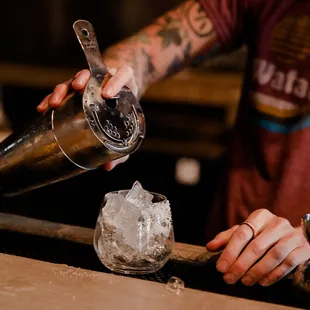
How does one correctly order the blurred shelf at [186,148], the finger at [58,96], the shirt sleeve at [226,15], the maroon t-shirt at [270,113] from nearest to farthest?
the finger at [58,96] → the maroon t-shirt at [270,113] → the shirt sleeve at [226,15] → the blurred shelf at [186,148]

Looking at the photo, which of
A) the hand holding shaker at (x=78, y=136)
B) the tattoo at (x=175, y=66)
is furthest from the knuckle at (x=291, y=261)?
the tattoo at (x=175, y=66)

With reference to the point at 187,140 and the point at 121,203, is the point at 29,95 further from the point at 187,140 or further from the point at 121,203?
the point at 121,203

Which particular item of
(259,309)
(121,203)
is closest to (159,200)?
(121,203)

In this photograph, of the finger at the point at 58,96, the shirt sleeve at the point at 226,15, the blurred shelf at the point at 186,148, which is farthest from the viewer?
the blurred shelf at the point at 186,148

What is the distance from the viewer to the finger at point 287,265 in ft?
3.48

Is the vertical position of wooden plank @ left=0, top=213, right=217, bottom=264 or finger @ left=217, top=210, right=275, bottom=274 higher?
finger @ left=217, top=210, right=275, bottom=274

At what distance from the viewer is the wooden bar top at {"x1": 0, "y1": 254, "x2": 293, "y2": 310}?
0.97 metres

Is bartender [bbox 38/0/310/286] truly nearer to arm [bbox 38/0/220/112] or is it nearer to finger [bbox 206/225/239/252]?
arm [bbox 38/0/220/112]

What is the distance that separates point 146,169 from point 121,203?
8.29ft

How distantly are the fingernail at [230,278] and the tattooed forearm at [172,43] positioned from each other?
71cm

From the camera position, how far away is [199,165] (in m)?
3.59

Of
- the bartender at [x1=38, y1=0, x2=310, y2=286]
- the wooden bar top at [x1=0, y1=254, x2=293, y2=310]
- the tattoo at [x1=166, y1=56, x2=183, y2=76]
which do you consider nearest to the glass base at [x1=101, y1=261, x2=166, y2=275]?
the wooden bar top at [x1=0, y1=254, x2=293, y2=310]

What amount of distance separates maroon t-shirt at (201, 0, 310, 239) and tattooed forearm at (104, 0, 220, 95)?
41 millimetres

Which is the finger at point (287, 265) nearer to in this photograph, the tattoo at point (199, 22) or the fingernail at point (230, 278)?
the fingernail at point (230, 278)
